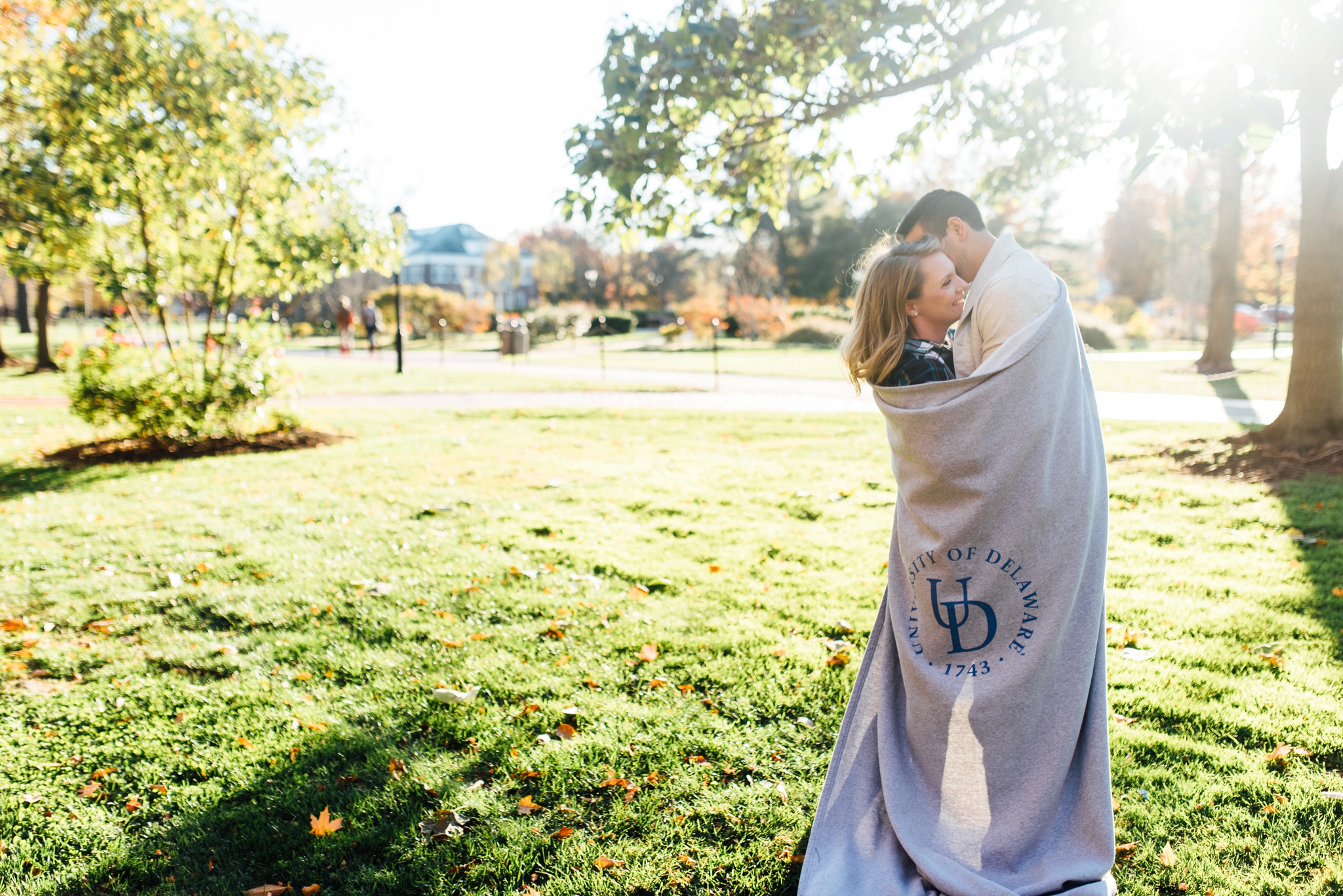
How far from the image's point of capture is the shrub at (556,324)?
36.5 meters

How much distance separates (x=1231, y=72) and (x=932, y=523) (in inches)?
152

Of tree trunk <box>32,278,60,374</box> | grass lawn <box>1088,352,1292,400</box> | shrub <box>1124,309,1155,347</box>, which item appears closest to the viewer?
grass lawn <box>1088,352,1292,400</box>

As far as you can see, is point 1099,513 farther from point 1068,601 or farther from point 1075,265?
point 1075,265

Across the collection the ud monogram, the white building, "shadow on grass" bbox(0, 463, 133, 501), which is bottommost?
"shadow on grass" bbox(0, 463, 133, 501)

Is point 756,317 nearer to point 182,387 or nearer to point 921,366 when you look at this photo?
point 182,387

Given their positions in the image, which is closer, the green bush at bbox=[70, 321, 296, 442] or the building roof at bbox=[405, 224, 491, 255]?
the green bush at bbox=[70, 321, 296, 442]

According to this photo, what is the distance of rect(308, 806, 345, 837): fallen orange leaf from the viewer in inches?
111

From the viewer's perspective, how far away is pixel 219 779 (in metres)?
3.15

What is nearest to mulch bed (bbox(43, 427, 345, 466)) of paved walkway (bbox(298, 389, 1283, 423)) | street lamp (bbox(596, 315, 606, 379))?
paved walkway (bbox(298, 389, 1283, 423))

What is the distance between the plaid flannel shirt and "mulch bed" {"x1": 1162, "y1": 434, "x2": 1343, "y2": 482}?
638 centimetres

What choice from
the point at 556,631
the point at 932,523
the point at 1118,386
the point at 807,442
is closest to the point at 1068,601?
the point at 932,523

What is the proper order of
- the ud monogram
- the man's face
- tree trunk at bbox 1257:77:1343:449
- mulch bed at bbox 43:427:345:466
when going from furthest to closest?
mulch bed at bbox 43:427:345:466, tree trunk at bbox 1257:77:1343:449, the man's face, the ud monogram

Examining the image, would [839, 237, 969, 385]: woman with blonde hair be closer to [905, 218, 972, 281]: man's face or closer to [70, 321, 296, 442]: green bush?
[905, 218, 972, 281]: man's face

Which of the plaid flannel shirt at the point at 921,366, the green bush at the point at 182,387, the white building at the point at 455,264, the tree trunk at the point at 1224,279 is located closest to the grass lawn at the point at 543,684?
the plaid flannel shirt at the point at 921,366
